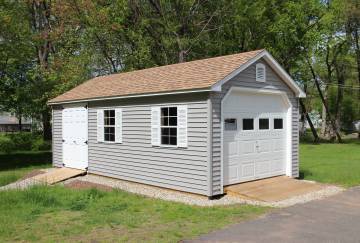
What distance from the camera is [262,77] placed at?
39.0ft

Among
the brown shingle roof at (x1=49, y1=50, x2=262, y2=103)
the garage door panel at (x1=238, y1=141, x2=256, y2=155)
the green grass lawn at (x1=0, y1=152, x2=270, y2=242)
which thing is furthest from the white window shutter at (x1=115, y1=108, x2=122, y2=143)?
the garage door panel at (x1=238, y1=141, x2=256, y2=155)

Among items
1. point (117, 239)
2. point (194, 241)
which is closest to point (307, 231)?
point (194, 241)

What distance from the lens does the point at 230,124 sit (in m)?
11.3

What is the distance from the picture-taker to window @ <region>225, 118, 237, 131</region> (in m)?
11.2

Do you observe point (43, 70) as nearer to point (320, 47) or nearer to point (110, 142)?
point (110, 142)

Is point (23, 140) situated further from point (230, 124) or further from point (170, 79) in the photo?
point (230, 124)

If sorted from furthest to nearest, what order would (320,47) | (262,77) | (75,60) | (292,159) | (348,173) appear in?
(320,47), (75,60), (348,173), (292,159), (262,77)

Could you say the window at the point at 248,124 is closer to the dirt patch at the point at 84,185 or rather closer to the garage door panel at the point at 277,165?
the garage door panel at the point at 277,165

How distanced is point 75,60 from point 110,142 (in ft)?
36.3

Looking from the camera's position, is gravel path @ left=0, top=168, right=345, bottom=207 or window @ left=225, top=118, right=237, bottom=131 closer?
gravel path @ left=0, top=168, right=345, bottom=207

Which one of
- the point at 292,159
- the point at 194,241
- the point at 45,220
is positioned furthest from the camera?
the point at 292,159

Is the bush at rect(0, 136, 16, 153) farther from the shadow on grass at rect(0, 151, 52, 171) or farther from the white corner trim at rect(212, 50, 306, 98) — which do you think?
the white corner trim at rect(212, 50, 306, 98)

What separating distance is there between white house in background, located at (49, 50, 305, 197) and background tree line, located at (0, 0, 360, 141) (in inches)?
321

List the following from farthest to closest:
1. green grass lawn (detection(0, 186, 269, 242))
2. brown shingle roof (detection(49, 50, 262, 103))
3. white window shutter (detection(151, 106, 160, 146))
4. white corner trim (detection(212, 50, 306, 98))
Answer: white window shutter (detection(151, 106, 160, 146)), brown shingle roof (detection(49, 50, 262, 103)), white corner trim (detection(212, 50, 306, 98)), green grass lawn (detection(0, 186, 269, 242))
